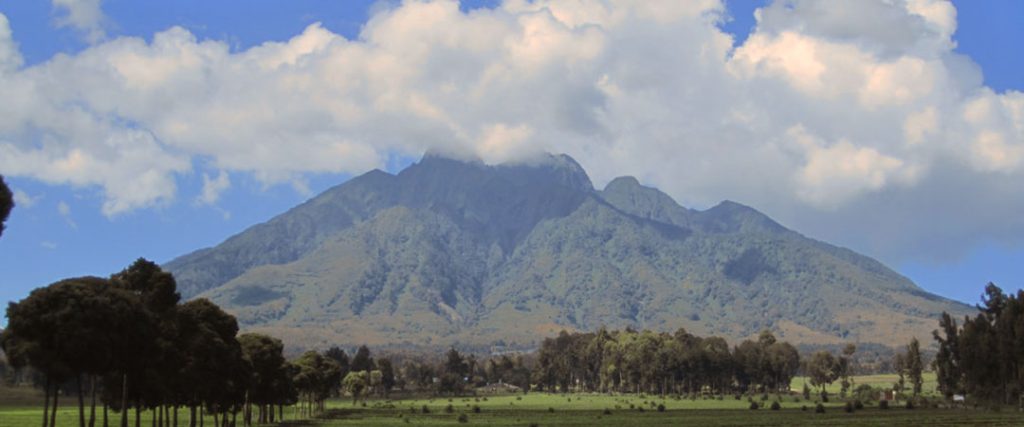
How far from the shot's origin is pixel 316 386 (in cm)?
13175

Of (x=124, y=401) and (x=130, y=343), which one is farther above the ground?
(x=130, y=343)

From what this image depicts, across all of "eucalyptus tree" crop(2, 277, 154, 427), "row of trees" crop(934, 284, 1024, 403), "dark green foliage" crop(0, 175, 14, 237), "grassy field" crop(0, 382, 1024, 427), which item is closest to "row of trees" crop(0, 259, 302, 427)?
"eucalyptus tree" crop(2, 277, 154, 427)

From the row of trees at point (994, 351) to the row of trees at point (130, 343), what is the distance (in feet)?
289

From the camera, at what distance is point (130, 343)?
55.2 m

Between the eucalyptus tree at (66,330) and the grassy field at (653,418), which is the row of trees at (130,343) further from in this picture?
the grassy field at (653,418)

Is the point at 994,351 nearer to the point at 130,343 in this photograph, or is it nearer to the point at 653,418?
the point at 653,418

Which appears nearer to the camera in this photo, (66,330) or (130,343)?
(66,330)

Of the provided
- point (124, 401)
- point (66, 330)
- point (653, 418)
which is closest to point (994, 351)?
point (653, 418)

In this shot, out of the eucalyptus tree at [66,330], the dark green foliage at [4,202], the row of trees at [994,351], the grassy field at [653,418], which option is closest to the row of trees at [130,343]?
the eucalyptus tree at [66,330]

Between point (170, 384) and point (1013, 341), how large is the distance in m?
97.2

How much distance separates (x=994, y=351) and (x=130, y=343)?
4284 inches

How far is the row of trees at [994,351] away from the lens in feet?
393

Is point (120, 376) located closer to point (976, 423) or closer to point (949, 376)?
point (976, 423)

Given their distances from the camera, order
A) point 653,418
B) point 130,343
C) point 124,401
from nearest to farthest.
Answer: point 130,343 → point 124,401 → point 653,418
